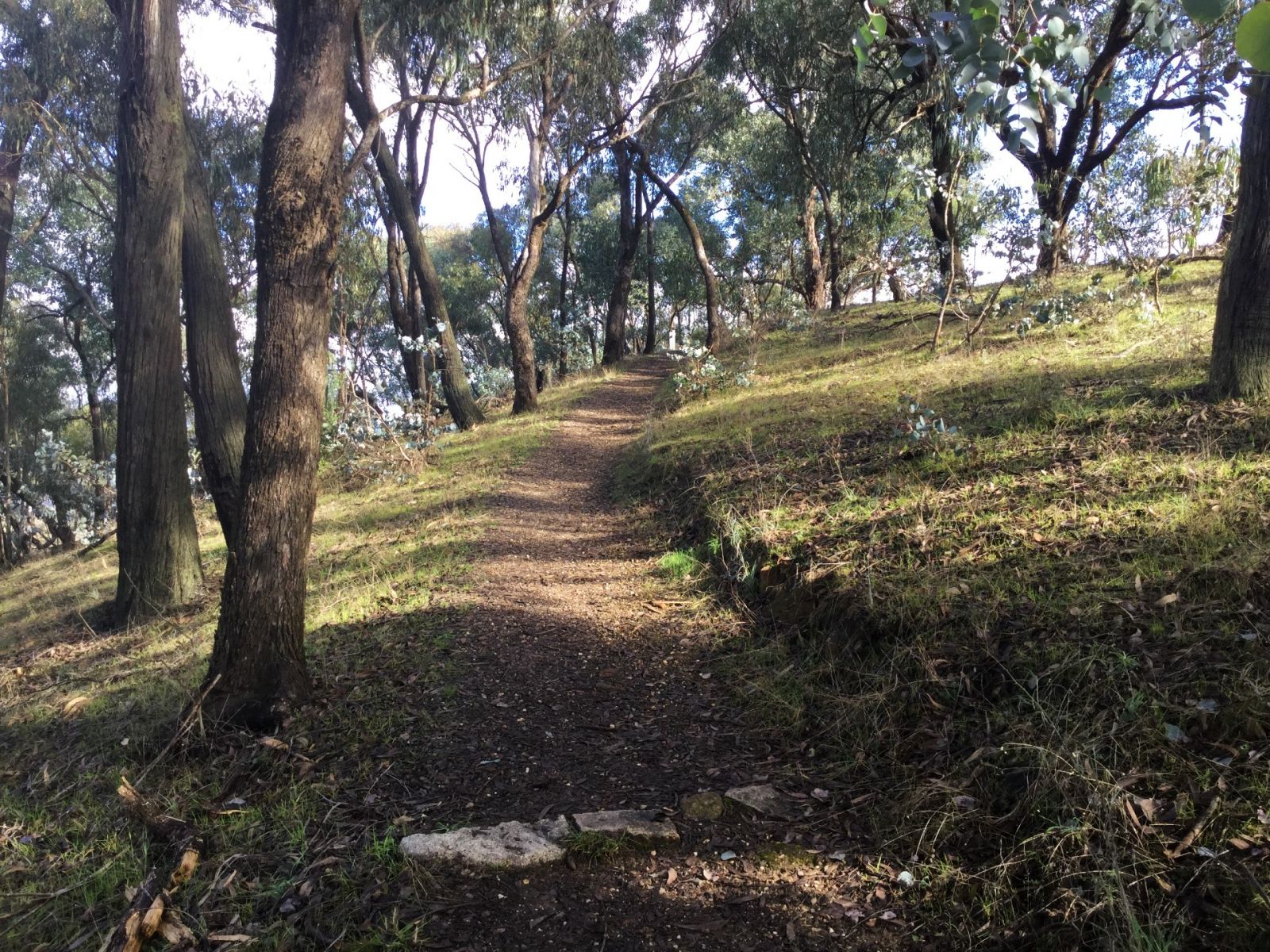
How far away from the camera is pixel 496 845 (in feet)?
9.92

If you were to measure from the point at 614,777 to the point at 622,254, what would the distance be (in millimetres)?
17884

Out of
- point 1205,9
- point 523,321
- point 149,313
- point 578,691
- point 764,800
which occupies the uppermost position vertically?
point 523,321

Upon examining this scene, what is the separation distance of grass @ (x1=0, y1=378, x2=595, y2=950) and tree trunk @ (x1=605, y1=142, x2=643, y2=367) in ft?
45.8

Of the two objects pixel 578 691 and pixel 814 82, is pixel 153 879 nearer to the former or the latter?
pixel 578 691

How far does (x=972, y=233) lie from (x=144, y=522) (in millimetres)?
14170

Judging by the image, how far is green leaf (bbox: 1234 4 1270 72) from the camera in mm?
1132

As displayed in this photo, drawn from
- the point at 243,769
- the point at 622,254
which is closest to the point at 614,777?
the point at 243,769

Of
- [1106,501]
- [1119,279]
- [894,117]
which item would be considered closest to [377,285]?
[894,117]

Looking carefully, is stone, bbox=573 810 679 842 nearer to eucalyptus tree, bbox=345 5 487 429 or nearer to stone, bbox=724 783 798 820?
stone, bbox=724 783 798 820

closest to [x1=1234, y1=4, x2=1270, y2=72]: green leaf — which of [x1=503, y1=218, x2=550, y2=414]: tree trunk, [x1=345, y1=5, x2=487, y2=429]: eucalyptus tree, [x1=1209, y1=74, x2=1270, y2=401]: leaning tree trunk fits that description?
[x1=1209, y1=74, x2=1270, y2=401]: leaning tree trunk

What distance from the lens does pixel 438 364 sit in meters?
14.0

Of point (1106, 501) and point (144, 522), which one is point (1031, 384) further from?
point (144, 522)

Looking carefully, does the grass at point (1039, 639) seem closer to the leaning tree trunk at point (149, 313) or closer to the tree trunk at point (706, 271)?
the leaning tree trunk at point (149, 313)

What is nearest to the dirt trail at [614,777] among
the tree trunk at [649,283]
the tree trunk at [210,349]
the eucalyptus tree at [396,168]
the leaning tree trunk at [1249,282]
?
the tree trunk at [210,349]
